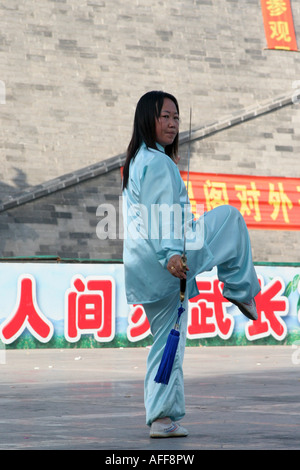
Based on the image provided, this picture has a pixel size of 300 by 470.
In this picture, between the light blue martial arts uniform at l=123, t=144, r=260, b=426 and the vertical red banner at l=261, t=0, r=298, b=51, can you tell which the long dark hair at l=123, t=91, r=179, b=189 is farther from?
the vertical red banner at l=261, t=0, r=298, b=51

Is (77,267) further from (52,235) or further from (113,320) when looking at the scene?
(52,235)

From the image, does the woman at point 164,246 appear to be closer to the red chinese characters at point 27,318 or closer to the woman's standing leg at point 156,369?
the woman's standing leg at point 156,369

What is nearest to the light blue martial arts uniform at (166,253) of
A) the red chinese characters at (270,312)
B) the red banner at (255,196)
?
the red chinese characters at (270,312)

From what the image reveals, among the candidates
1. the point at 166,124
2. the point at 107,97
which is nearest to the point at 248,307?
the point at 166,124

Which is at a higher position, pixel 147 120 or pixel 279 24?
pixel 279 24

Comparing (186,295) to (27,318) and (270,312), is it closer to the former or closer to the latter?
(27,318)

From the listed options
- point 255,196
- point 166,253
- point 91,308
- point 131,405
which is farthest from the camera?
point 255,196

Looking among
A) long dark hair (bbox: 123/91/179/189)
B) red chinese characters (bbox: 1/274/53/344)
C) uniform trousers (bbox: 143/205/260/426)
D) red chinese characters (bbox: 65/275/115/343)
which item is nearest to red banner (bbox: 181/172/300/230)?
red chinese characters (bbox: 65/275/115/343)

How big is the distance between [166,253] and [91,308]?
914 centimetres

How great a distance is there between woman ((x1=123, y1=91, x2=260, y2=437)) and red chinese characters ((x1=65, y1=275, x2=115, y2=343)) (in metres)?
8.64

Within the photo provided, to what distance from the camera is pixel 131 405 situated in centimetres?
582

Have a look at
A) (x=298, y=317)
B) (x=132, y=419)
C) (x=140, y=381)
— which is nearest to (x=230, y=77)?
(x=298, y=317)

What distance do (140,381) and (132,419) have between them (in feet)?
8.85

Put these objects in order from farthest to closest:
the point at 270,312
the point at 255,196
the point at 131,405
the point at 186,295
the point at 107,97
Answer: the point at 107,97 → the point at 255,196 → the point at 270,312 → the point at 131,405 → the point at 186,295
